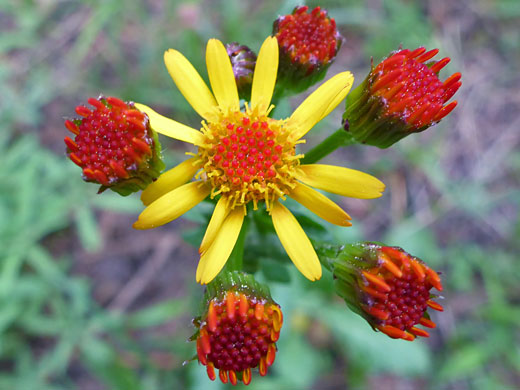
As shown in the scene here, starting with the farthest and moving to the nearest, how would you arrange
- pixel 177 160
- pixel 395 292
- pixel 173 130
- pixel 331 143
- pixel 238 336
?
1. pixel 177 160
2. pixel 331 143
3. pixel 173 130
4. pixel 395 292
5. pixel 238 336

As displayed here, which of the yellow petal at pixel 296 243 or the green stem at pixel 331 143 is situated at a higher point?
the green stem at pixel 331 143

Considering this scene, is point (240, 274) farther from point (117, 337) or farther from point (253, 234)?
point (117, 337)

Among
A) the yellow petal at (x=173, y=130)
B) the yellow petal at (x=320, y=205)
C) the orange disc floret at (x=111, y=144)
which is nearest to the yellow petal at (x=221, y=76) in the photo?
the yellow petal at (x=173, y=130)

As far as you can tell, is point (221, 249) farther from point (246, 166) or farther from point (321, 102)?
point (321, 102)

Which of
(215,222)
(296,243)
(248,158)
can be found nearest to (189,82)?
(248,158)

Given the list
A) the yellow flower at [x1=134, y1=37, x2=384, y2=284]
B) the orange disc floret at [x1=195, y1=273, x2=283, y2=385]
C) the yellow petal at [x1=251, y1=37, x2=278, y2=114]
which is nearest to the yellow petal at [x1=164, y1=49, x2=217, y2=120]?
the yellow flower at [x1=134, y1=37, x2=384, y2=284]

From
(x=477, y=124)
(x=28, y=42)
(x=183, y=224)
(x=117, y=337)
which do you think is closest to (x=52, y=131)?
(x=28, y=42)

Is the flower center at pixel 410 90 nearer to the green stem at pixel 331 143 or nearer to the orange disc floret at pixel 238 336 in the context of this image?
the green stem at pixel 331 143

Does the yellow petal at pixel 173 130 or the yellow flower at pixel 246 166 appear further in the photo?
the yellow petal at pixel 173 130
